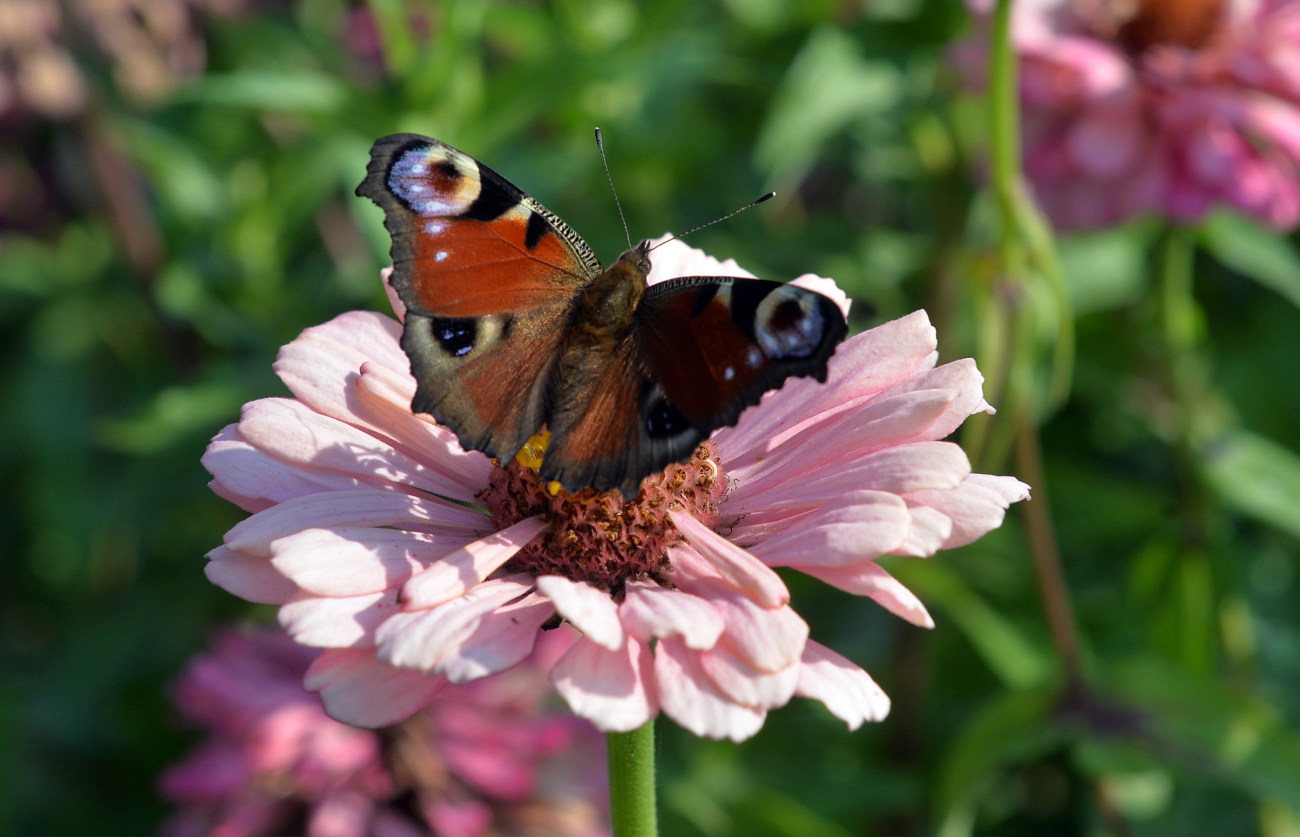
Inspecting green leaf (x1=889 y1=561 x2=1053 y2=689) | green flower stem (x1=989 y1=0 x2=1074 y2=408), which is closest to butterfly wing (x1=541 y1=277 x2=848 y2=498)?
green flower stem (x1=989 y1=0 x2=1074 y2=408)

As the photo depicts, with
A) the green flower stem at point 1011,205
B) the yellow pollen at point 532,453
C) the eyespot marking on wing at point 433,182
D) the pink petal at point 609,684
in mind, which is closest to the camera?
the pink petal at point 609,684

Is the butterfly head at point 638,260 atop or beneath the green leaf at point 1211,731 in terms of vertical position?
atop

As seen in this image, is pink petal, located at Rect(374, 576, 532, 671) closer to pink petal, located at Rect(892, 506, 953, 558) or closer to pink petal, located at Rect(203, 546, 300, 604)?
pink petal, located at Rect(203, 546, 300, 604)

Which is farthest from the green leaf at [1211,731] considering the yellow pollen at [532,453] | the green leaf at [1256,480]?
the yellow pollen at [532,453]

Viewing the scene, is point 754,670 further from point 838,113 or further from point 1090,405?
point 1090,405

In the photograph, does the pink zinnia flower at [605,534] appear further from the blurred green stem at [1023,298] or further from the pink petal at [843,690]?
the blurred green stem at [1023,298]

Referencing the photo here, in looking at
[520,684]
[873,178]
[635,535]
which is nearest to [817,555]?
[635,535]
